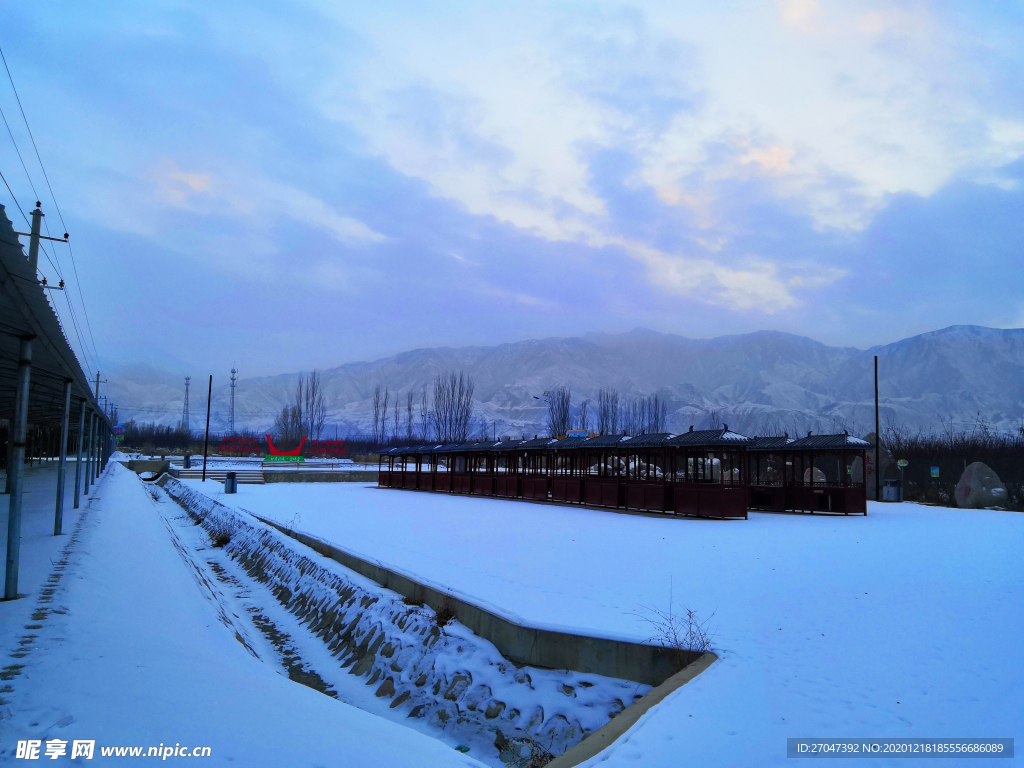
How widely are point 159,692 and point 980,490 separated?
31.3m

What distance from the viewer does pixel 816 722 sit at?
4.63m

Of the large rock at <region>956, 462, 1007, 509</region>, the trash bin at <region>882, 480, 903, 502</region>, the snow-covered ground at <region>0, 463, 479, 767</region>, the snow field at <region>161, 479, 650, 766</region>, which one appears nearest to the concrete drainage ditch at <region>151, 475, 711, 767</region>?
the snow field at <region>161, 479, 650, 766</region>

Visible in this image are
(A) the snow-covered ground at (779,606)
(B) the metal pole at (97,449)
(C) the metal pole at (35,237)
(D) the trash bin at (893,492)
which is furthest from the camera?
(B) the metal pole at (97,449)

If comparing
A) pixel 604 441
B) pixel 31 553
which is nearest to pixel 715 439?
pixel 604 441

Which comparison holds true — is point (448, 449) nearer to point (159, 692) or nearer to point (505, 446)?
point (505, 446)

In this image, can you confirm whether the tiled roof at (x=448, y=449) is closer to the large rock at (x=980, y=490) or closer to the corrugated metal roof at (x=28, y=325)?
the corrugated metal roof at (x=28, y=325)

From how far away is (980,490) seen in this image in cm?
2617

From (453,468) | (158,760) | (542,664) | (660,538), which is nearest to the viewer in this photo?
(158,760)

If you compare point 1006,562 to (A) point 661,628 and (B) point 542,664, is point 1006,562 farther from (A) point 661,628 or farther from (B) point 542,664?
(B) point 542,664

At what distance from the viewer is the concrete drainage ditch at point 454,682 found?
5879 millimetres

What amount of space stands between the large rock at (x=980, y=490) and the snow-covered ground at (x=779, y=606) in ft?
34.0

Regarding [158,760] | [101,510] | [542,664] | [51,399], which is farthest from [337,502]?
[158,760]

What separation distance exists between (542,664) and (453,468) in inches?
1168

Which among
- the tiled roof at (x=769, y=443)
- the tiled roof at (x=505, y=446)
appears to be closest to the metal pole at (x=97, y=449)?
the tiled roof at (x=505, y=446)
